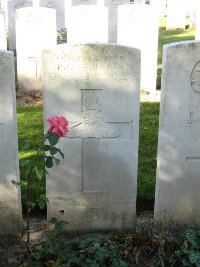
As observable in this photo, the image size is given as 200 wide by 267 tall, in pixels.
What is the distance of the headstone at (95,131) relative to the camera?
12.0 feet

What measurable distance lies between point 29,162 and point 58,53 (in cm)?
92

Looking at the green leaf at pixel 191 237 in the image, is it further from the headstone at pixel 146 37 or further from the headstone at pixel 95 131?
the headstone at pixel 146 37

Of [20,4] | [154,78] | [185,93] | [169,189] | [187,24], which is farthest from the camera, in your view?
[187,24]

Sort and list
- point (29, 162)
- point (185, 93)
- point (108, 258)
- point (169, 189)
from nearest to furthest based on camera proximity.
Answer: point (29, 162) < point (108, 258) < point (185, 93) < point (169, 189)

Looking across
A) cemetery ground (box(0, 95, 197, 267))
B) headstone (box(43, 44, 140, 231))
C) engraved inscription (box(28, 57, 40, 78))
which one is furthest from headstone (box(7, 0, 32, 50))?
headstone (box(43, 44, 140, 231))

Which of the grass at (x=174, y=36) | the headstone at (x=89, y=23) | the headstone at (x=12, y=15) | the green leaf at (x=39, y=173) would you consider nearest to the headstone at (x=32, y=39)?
the headstone at (x=89, y=23)

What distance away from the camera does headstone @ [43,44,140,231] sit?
3646 mm

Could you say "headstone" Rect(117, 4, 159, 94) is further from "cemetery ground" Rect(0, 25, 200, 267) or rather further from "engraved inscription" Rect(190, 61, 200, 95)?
"engraved inscription" Rect(190, 61, 200, 95)

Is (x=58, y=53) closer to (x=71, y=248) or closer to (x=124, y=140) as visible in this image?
(x=124, y=140)

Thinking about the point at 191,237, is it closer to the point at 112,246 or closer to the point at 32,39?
the point at 112,246

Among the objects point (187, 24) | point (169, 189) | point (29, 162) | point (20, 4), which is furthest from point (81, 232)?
point (187, 24)

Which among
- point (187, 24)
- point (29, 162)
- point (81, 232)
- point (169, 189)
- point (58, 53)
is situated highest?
point (187, 24)

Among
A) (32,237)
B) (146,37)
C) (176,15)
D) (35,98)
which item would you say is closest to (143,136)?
(32,237)

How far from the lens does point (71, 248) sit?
362 cm
